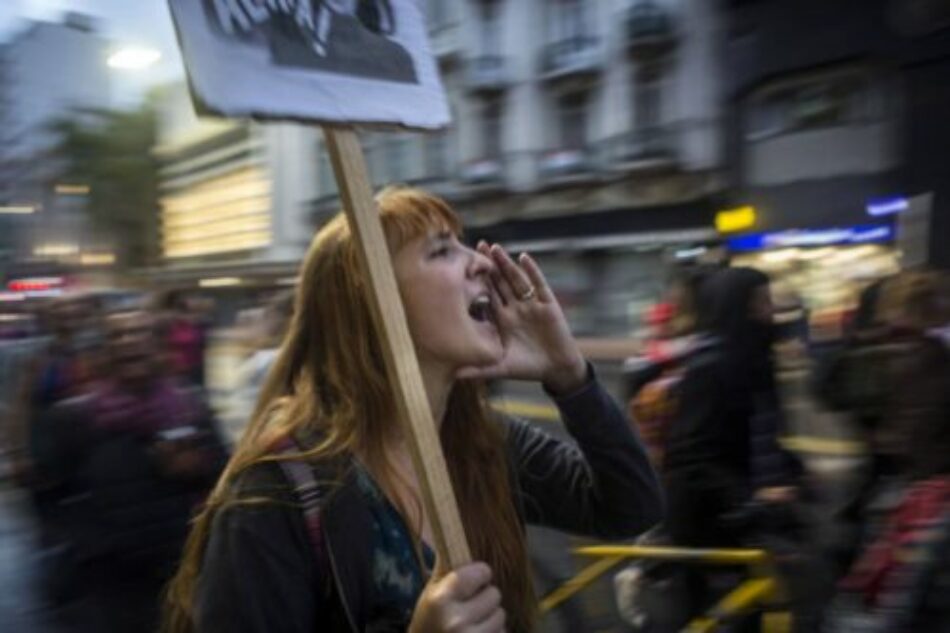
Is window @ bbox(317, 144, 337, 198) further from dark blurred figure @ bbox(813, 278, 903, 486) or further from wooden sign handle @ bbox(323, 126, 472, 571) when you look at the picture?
wooden sign handle @ bbox(323, 126, 472, 571)

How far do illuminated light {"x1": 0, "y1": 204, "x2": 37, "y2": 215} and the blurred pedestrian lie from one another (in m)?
16.2

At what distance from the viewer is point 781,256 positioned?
661 inches

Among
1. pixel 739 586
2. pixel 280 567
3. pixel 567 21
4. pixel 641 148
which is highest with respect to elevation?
pixel 567 21

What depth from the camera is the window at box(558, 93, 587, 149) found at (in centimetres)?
2372

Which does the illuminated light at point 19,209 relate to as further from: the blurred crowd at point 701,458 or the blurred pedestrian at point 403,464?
the blurred pedestrian at point 403,464

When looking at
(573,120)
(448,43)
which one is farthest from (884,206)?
(448,43)

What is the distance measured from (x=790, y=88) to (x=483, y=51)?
430 inches

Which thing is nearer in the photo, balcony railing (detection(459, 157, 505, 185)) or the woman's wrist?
the woman's wrist

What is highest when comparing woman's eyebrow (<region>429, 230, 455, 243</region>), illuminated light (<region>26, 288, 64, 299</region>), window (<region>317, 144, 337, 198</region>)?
window (<region>317, 144, 337, 198</region>)

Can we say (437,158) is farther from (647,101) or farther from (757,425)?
(757,425)

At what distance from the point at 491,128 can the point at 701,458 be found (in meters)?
23.1

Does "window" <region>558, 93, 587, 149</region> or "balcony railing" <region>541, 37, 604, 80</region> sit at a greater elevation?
"balcony railing" <region>541, 37, 604, 80</region>

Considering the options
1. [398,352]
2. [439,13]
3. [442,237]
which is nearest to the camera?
[398,352]

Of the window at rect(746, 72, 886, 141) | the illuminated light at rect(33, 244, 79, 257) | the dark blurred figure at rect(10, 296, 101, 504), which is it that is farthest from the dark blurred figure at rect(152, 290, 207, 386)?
the illuminated light at rect(33, 244, 79, 257)
